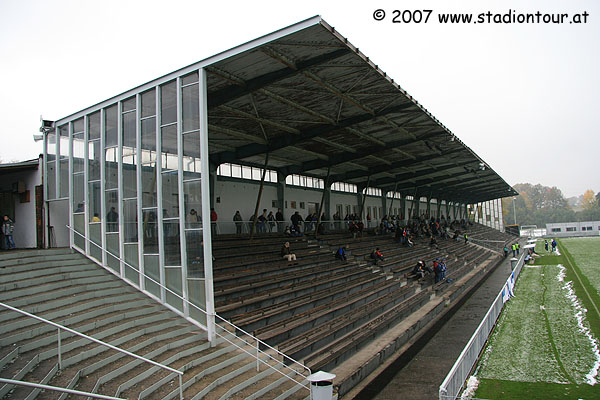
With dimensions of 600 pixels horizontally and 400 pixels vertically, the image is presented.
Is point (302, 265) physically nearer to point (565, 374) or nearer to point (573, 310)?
point (565, 374)

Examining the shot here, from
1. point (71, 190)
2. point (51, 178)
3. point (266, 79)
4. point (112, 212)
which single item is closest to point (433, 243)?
point (266, 79)

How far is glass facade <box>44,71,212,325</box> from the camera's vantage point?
10.2m

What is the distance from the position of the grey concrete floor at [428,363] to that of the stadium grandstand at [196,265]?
1.54ft

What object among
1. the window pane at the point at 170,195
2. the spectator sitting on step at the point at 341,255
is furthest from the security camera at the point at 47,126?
the spectator sitting on step at the point at 341,255

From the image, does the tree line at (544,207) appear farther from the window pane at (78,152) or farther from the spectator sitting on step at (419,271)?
the window pane at (78,152)

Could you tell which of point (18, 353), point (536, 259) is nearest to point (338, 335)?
point (18, 353)

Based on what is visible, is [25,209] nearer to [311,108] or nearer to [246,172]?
[311,108]

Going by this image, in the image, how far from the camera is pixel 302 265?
15.8 m

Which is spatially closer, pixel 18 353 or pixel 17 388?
pixel 17 388

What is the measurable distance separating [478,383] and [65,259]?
1135 centimetres

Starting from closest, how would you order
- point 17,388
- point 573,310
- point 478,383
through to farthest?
point 17,388
point 478,383
point 573,310

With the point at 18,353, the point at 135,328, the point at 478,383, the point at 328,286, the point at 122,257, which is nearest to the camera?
the point at 18,353

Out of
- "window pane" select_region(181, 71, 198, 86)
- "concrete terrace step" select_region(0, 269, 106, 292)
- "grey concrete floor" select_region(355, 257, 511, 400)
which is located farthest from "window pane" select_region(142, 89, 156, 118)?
"grey concrete floor" select_region(355, 257, 511, 400)

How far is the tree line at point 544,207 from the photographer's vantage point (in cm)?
12962
